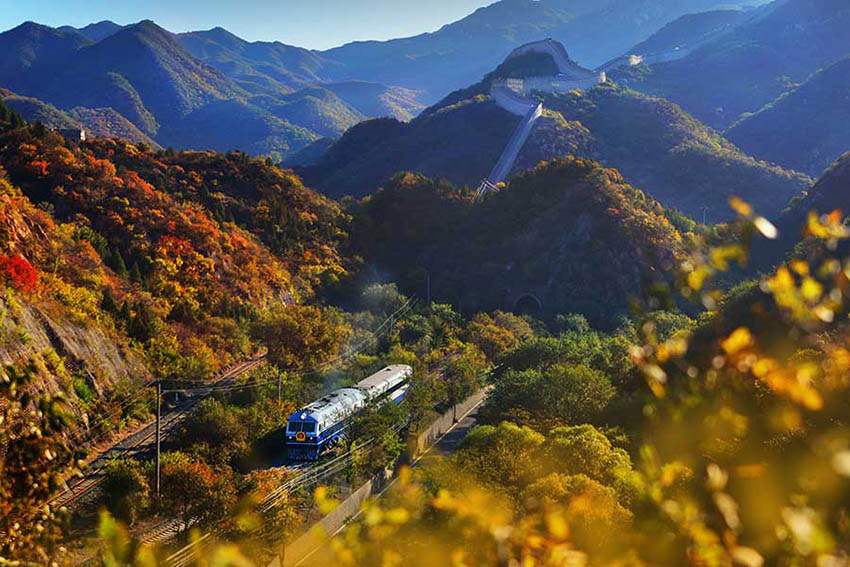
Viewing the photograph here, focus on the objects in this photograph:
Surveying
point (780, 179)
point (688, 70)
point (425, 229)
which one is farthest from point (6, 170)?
point (688, 70)

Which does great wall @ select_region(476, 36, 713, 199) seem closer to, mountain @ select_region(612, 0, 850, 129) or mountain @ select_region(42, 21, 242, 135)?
mountain @ select_region(612, 0, 850, 129)

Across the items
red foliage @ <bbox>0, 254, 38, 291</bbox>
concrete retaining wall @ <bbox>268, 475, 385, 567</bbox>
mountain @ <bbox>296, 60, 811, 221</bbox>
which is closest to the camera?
concrete retaining wall @ <bbox>268, 475, 385, 567</bbox>

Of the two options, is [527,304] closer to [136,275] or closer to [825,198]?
[825,198]

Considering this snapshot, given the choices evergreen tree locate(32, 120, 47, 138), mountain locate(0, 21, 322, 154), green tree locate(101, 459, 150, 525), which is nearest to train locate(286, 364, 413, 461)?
green tree locate(101, 459, 150, 525)

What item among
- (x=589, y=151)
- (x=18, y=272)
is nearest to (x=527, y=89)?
(x=589, y=151)

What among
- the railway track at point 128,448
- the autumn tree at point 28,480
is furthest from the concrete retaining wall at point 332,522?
the autumn tree at point 28,480
